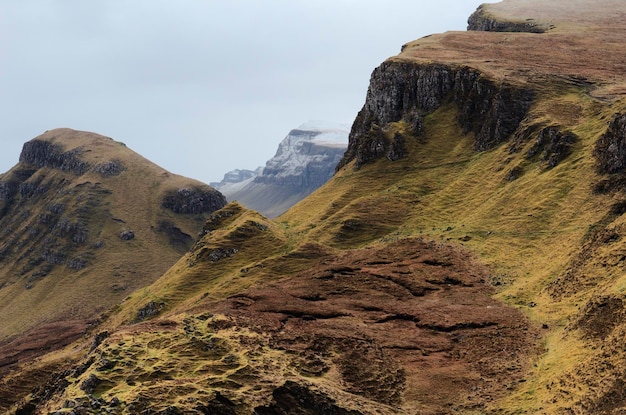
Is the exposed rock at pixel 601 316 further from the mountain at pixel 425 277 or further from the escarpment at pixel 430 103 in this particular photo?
the escarpment at pixel 430 103

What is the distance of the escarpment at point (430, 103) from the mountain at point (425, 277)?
429mm

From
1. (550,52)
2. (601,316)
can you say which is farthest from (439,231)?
(550,52)

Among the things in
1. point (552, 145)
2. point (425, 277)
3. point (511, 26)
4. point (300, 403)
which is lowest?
point (425, 277)

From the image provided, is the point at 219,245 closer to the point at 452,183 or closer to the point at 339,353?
the point at 452,183

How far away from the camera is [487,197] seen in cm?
8969

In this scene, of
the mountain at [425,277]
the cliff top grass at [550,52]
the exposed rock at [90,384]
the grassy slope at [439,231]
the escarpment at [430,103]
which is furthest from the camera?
the cliff top grass at [550,52]

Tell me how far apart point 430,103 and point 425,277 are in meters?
66.7

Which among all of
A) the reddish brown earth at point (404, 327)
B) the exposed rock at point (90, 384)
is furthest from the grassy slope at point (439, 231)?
the reddish brown earth at point (404, 327)

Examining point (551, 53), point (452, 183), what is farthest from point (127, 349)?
point (551, 53)

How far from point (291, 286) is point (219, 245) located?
32.5 meters

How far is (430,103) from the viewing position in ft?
412

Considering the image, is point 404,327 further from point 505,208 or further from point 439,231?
point 505,208

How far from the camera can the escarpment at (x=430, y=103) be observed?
105 m

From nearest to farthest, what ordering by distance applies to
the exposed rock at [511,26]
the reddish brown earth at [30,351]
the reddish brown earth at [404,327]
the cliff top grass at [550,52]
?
the reddish brown earth at [404,327] < the reddish brown earth at [30,351] < the cliff top grass at [550,52] < the exposed rock at [511,26]
